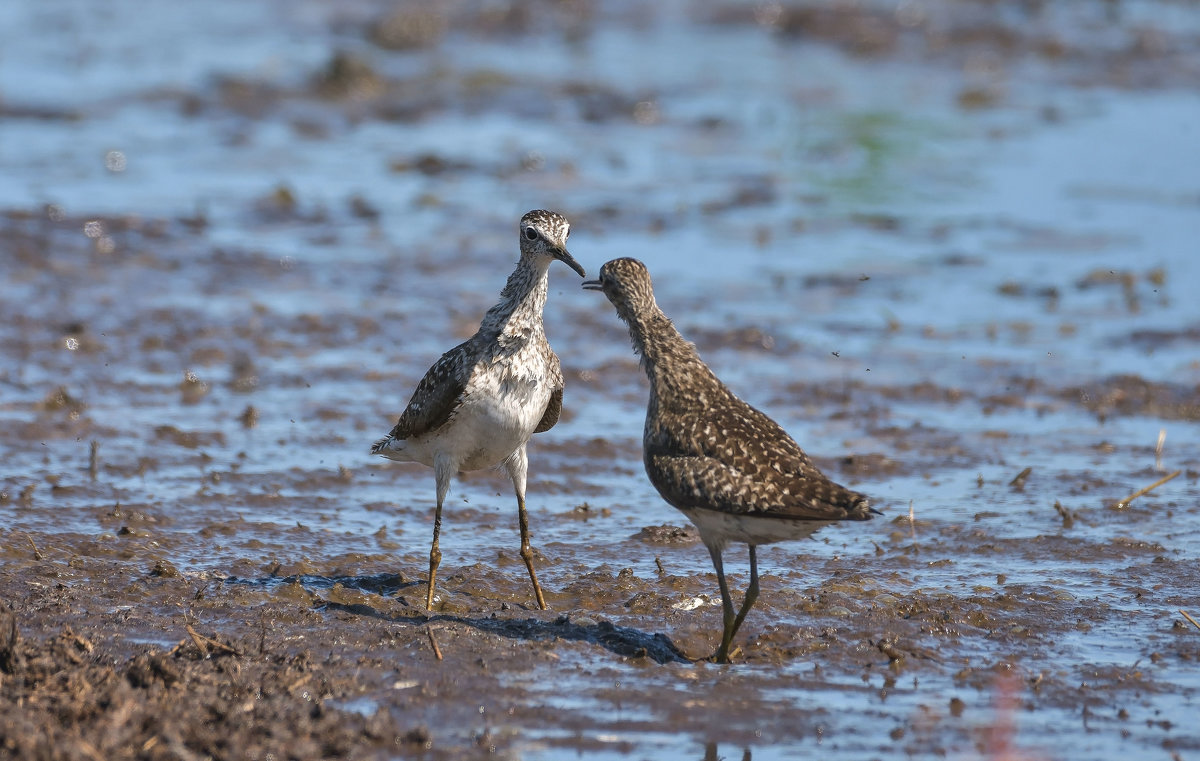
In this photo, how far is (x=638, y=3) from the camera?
28.1 m

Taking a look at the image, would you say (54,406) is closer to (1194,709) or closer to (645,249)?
(645,249)

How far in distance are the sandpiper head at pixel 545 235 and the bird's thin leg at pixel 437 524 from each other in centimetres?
125

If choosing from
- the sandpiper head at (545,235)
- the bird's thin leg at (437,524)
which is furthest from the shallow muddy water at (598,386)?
the sandpiper head at (545,235)

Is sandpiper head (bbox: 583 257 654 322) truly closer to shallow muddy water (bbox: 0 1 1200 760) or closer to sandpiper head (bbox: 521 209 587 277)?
sandpiper head (bbox: 521 209 587 277)

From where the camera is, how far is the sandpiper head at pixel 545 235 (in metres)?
8.34

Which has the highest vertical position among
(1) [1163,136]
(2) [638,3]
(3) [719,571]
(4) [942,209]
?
(2) [638,3]

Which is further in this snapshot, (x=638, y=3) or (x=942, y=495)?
(x=638, y=3)

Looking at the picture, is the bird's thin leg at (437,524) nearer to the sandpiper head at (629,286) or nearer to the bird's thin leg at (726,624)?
the sandpiper head at (629,286)

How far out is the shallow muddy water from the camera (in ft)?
22.3

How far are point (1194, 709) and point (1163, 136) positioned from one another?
14034mm

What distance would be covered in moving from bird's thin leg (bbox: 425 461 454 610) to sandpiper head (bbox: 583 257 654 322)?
1.30 m

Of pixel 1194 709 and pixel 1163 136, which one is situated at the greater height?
pixel 1163 136

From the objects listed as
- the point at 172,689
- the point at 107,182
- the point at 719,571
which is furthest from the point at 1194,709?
the point at 107,182

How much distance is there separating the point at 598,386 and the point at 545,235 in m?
3.64
